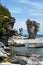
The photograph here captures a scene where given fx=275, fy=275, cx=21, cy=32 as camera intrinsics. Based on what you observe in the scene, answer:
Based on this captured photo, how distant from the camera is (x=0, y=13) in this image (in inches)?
2422

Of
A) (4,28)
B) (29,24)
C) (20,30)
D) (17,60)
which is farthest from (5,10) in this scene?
(20,30)

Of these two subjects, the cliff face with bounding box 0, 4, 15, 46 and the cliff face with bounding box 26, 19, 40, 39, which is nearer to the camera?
the cliff face with bounding box 0, 4, 15, 46

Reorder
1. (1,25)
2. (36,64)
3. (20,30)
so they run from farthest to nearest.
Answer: (20,30)
(1,25)
(36,64)

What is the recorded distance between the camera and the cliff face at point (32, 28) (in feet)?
361

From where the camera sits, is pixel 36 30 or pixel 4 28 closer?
pixel 4 28

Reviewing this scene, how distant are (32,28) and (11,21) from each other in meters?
48.6

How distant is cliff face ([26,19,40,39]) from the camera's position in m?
110

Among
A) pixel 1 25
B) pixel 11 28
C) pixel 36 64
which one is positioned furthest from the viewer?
pixel 11 28

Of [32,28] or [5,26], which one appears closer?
[5,26]

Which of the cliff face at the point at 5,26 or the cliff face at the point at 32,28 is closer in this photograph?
the cliff face at the point at 5,26

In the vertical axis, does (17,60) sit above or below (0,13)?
below

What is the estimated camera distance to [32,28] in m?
112

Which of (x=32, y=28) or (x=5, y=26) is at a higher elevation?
(x=5, y=26)

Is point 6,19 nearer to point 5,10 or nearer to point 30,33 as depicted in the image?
point 5,10
